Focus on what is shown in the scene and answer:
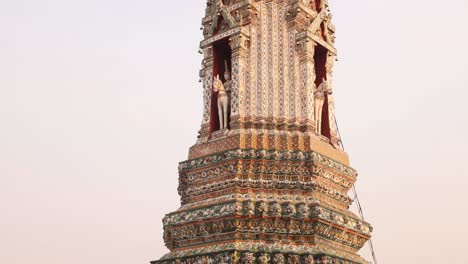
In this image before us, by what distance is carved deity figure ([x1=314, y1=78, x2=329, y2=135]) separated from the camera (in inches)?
608

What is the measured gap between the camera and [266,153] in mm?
14422

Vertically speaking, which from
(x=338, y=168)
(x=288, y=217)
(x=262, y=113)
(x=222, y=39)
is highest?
(x=222, y=39)

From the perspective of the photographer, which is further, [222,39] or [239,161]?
[222,39]

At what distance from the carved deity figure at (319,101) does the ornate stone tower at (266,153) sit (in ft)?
0.08

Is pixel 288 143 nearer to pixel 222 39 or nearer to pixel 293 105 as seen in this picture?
pixel 293 105

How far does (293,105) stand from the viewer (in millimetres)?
15125

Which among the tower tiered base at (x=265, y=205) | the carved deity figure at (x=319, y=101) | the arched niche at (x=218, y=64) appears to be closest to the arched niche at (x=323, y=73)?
the carved deity figure at (x=319, y=101)

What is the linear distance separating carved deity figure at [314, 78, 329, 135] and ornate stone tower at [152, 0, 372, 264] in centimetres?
2

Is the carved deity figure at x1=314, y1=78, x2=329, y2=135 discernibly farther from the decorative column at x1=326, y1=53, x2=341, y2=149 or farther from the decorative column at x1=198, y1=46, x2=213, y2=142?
the decorative column at x1=198, y1=46, x2=213, y2=142

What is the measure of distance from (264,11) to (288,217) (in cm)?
482

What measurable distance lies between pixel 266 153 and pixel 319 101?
201 cm

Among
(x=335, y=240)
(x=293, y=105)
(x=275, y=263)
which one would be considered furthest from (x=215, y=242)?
(x=293, y=105)

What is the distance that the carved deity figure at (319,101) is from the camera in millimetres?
15453

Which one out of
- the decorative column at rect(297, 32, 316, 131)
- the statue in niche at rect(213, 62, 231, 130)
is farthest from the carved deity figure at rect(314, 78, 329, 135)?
the statue in niche at rect(213, 62, 231, 130)
